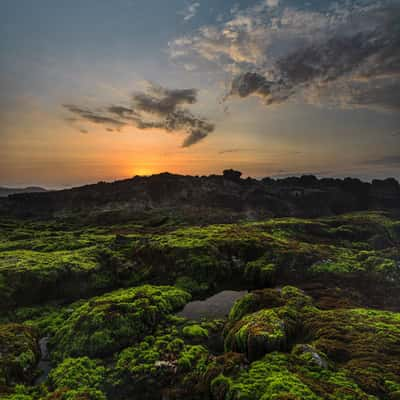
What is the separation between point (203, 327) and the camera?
22.8 meters

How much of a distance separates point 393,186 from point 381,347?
189 metres

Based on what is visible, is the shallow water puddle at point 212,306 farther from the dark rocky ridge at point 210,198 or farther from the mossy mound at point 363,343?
the dark rocky ridge at point 210,198

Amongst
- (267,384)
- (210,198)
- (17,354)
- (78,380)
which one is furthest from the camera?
(210,198)

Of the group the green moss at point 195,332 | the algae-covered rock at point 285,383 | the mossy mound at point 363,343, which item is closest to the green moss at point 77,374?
the green moss at point 195,332

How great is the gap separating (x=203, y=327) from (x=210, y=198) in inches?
5561

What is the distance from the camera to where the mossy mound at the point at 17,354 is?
1675 cm

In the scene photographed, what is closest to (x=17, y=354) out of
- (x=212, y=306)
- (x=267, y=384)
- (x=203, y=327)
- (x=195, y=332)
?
(x=195, y=332)

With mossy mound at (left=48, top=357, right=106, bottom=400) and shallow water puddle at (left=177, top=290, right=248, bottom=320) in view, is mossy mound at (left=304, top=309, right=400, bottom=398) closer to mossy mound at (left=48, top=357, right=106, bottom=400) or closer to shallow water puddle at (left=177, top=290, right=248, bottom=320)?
shallow water puddle at (left=177, top=290, right=248, bottom=320)

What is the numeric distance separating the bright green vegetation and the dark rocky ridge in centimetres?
10383

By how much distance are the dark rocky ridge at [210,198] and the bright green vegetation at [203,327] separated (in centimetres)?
10383

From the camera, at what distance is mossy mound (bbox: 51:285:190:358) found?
64.4 ft

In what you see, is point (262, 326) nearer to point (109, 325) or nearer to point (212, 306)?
point (212, 306)

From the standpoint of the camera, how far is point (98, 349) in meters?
19.3

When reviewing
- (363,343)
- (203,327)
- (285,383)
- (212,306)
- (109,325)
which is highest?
(285,383)
